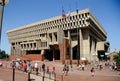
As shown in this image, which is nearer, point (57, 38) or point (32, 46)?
point (57, 38)

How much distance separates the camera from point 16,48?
107188mm

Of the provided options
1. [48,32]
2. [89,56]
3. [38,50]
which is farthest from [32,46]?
[89,56]

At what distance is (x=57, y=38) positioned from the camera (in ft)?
260

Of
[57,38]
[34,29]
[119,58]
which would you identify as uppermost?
[34,29]

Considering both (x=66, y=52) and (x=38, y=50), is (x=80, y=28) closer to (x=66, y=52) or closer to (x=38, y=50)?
(x=66, y=52)

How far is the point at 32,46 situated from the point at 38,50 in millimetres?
4738

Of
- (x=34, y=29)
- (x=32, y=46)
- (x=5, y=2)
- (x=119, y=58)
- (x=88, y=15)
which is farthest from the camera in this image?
(x=34, y=29)

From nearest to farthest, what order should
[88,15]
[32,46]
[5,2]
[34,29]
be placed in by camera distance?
[5,2]
[88,15]
[32,46]
[34,29]

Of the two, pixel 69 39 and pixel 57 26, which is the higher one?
pixel 57 26

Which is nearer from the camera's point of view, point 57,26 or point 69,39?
point 69,39

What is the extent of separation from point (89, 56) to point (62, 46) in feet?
36.1

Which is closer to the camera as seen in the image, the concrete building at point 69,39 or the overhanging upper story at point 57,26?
the concrete building at point 69,39

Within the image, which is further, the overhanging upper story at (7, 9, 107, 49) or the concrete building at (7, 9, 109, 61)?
the overhanging upper story at (7, 9, 107, 49)

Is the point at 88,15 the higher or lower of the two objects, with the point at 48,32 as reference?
higher
